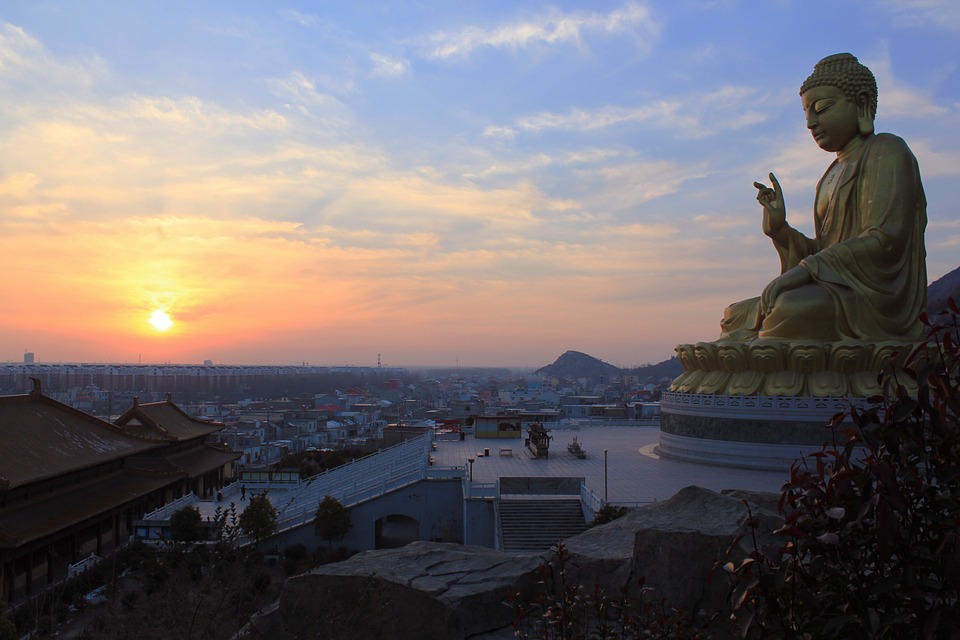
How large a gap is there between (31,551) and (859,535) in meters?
14.2

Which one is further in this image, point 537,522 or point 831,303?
point 831,303

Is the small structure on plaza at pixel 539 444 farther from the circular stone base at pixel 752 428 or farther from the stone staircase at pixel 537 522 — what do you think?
the stone staircase at pixel 537 522

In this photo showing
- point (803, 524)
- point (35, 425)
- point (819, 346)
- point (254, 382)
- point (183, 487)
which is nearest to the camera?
point (803, 524)

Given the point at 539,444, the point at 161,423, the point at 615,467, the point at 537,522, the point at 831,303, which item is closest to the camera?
the point at 537,522

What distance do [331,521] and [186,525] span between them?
3047 millimetres

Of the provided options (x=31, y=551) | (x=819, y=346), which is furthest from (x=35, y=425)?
(x=819, y=346)

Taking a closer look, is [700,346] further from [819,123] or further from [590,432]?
[590,432]

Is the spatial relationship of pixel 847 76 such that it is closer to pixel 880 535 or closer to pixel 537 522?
Result: pixel 537 522

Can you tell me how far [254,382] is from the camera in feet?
511

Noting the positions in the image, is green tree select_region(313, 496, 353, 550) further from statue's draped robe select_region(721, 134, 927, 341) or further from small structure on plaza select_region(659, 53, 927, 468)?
statue's draped robe select_region(721, 134, 927, 341)

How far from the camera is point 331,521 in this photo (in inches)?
549

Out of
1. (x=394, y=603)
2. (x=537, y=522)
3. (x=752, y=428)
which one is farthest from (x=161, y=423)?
(x=394, y=603)

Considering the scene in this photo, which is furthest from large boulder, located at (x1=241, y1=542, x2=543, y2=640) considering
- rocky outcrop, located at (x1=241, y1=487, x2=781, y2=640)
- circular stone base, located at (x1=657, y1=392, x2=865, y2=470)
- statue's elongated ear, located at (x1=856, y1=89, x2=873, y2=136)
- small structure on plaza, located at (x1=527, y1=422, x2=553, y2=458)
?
statue's elongated ear, located at (x1=856, y1=89, x2=873, y2=136)

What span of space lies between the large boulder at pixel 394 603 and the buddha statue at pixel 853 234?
1172 cm
